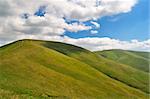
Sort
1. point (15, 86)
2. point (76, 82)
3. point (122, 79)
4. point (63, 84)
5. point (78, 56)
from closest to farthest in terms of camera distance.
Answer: point (15, 86), point (63, 84), point (76, 82), point (122, 79), point (78, 56)

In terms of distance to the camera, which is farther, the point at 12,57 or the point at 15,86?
the point at 12,57

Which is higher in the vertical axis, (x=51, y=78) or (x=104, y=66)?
(x=51, y=78)

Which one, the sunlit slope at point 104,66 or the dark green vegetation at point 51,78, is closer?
the dark green vegetation at point 51,78

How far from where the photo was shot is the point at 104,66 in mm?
157250

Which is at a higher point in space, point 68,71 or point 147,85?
point 68,71

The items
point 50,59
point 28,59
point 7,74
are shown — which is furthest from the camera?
point 50,59

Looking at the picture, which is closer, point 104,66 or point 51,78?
point 51,78

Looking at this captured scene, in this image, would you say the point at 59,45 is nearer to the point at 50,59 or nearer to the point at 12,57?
the point at 50,59

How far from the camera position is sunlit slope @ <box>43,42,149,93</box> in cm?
14788

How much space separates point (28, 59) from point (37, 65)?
7764 mm

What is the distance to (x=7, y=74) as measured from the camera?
261 ft

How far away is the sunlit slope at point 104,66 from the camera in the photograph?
147875 millimetres

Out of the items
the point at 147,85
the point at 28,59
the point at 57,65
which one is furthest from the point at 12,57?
the point at 147,85

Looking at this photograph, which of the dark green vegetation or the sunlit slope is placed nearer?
the dark green vegetation
